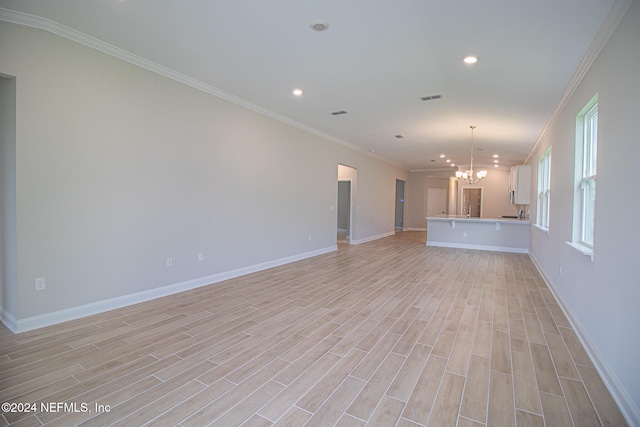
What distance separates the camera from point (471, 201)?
13562 mm

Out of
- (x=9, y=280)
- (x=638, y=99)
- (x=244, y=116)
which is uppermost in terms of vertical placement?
(x=244, y=116)

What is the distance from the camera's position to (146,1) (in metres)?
2.51

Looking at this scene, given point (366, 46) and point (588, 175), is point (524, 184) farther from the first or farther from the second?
point (366, 46)

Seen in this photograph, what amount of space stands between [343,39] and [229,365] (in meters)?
3.08

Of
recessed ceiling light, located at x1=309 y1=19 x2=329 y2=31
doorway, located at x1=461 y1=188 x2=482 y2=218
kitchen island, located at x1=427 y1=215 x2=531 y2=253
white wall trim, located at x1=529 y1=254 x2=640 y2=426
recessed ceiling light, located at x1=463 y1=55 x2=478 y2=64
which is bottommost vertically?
white wall trim, located at x1=529 y1=254 x2=640 y2=426

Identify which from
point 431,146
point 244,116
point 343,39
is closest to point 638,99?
point 343,39

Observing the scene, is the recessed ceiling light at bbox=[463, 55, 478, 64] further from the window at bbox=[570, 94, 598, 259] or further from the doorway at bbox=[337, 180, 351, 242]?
the doorway at bbox=[337, 180, 351, 242]

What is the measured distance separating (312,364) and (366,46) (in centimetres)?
302

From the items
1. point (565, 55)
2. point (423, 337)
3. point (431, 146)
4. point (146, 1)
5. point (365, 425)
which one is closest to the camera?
point (365, 425)

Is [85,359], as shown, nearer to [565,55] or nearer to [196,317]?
[196,317]

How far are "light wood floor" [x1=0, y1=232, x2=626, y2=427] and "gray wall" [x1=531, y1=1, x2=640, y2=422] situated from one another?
22 cm

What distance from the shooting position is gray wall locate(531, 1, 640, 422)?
6.20 ft

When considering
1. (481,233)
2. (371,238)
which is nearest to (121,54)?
(371,238)

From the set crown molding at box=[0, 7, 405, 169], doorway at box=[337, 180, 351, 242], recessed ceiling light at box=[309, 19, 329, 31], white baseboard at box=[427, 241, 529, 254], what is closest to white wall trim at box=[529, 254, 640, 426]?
recessed ceiling light at box=[309, 19, 329, 31]
